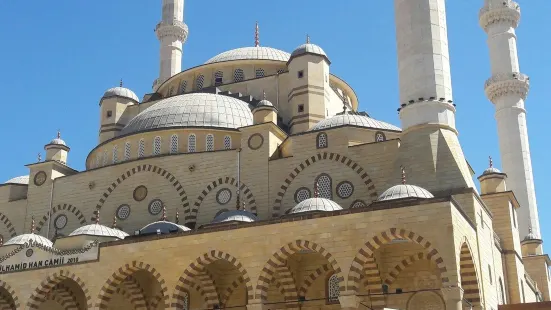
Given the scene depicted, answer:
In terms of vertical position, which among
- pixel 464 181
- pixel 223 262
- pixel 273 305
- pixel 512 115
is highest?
pixel 512 115

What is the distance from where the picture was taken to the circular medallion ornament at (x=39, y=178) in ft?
80.5

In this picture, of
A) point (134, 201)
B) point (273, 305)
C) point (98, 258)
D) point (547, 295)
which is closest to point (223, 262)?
point (273, 305)

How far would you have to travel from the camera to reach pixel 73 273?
18.6 metres

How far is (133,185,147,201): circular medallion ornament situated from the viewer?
2236cm

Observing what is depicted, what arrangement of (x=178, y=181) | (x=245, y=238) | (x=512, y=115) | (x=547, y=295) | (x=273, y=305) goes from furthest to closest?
(x=512, y=115), (x=547, y=295), (x=178, y=181), (x=273, y=305), (x=245, y=238)

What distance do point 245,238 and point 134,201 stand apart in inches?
274

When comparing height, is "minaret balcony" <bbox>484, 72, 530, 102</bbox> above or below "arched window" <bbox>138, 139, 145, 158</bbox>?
above

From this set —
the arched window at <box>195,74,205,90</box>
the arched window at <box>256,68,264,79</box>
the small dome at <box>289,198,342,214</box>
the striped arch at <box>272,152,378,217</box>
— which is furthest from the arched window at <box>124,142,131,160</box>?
the small dome at <box>289,198,342,214</box>

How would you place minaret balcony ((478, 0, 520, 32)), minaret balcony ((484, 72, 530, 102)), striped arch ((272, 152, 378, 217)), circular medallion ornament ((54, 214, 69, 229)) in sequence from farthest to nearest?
minaret balcony ((478, 0, 520, 32)) < minaret balcony ((484, 72, 530, 102)) < circular medallion ornament ((54, 214, 69, 229)) < striped arch ((272, 152, 378, 217))

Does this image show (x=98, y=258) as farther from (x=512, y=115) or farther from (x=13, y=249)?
(x=512, y=115)

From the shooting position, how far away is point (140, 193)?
73.7 feet

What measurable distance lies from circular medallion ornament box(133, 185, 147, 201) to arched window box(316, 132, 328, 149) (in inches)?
235

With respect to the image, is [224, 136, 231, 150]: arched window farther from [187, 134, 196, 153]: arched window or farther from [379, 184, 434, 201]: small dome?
[379, 184, 434, 201]: small dome

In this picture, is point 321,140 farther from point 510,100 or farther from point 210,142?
point 510,100
